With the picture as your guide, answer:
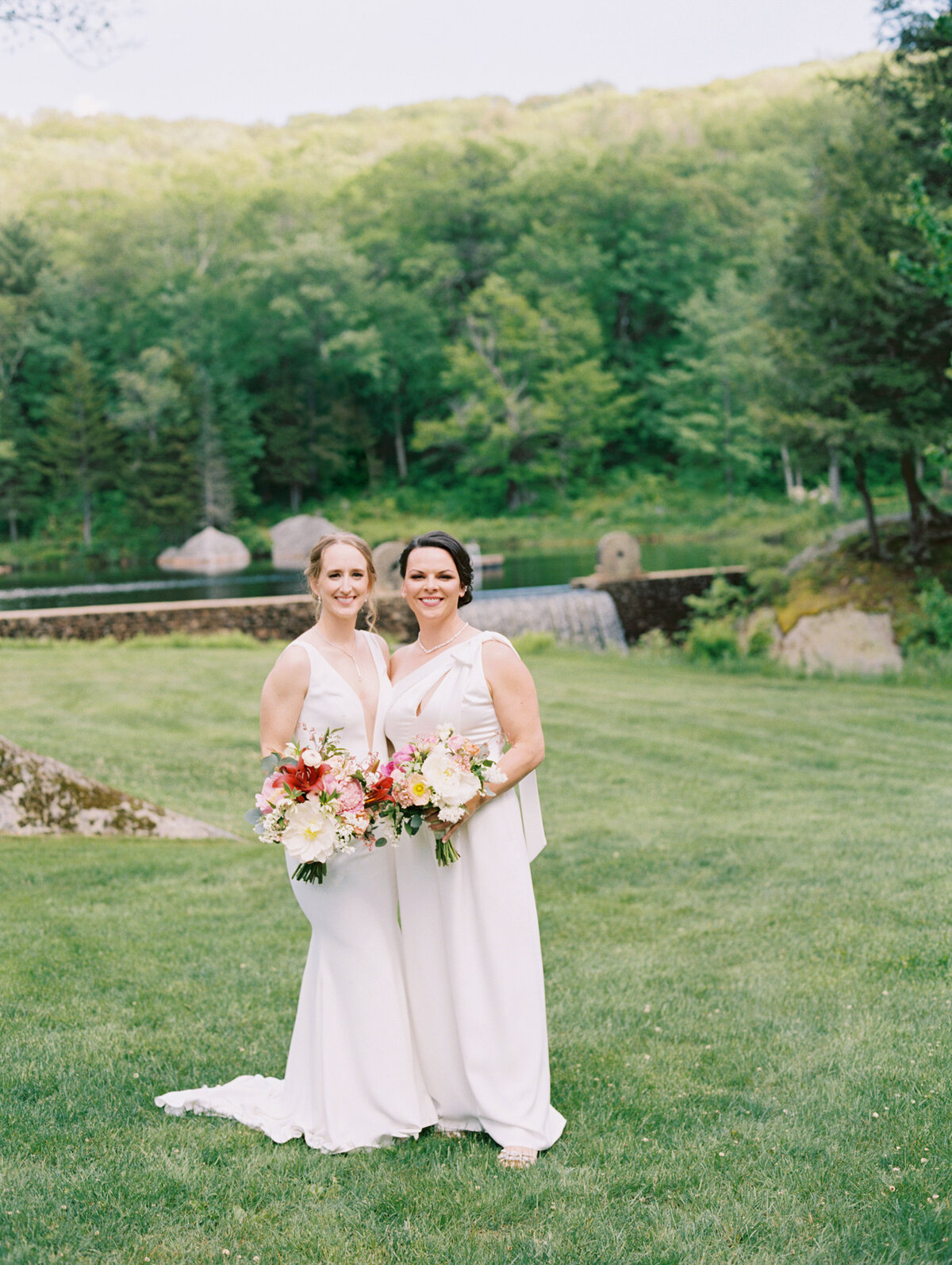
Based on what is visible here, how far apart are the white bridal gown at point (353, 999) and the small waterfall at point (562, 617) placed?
16.4m

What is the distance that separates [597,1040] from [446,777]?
6.10ft

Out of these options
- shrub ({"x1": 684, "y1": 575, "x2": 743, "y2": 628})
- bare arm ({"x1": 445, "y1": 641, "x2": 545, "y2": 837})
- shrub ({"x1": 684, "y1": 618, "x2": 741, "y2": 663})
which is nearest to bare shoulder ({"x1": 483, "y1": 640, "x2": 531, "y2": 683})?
bare arm ({"x1": 445, "y1": 641, "x2": 545, "y2": 837})

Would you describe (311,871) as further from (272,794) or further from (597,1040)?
(597,1040)

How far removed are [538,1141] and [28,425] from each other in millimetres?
53717

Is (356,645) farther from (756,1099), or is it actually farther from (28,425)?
(28,425)

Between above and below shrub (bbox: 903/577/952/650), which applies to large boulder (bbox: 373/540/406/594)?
above

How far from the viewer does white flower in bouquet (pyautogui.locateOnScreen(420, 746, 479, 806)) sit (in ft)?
10.4

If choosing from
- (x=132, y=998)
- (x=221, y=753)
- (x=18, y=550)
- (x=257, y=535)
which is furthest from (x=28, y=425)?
(x=132, y=998)

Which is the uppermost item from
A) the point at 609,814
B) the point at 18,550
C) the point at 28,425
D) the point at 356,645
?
the point at 28,425

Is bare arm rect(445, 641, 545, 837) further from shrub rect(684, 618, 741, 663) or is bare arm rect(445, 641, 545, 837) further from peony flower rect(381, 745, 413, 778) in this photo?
shrub rect(684, 618, 741, 663)

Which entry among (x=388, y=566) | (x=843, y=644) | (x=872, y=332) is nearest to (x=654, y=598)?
(x=843, y=644)

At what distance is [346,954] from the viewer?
11.5 ft

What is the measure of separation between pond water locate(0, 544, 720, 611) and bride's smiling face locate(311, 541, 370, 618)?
65.5 ft

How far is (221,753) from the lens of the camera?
1030 cm
